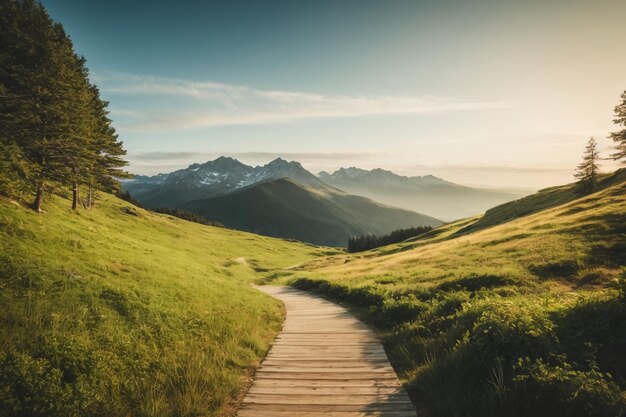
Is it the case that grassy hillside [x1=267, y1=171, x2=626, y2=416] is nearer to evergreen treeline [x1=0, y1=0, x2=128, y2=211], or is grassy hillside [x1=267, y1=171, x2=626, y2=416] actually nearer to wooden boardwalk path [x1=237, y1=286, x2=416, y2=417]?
wooden boardwalk path [x1=237, y1=286, x2=416, y2=417]

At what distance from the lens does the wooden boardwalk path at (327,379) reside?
6754 millimetres

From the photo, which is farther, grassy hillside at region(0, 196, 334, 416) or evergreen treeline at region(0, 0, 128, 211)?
evergreen treeline at region(0, 0, 128, 211)

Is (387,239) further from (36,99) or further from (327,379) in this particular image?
(327,379)

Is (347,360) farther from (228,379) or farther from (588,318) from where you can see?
(588,318)

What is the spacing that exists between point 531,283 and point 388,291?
23.0 feet

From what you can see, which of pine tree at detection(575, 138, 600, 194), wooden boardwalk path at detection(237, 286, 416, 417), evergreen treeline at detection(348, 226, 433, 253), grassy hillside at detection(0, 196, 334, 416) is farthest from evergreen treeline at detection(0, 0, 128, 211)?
evergreen treeline at detection(348, 226, 433, 253)

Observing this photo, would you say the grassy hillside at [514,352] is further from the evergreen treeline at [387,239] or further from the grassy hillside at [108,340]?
the evergreen treeline at [387,239]

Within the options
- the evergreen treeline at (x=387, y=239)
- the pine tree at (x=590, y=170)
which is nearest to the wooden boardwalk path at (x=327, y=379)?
the pine tree at (x=590, y=170)

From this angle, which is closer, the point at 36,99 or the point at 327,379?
the point at 327,379

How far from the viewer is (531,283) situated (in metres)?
15.9

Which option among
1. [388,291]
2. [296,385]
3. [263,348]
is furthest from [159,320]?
[388,291]

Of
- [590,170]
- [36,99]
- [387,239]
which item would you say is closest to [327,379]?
[36,99]

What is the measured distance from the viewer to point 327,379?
8.16 meters

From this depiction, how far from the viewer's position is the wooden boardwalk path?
22.2ft
